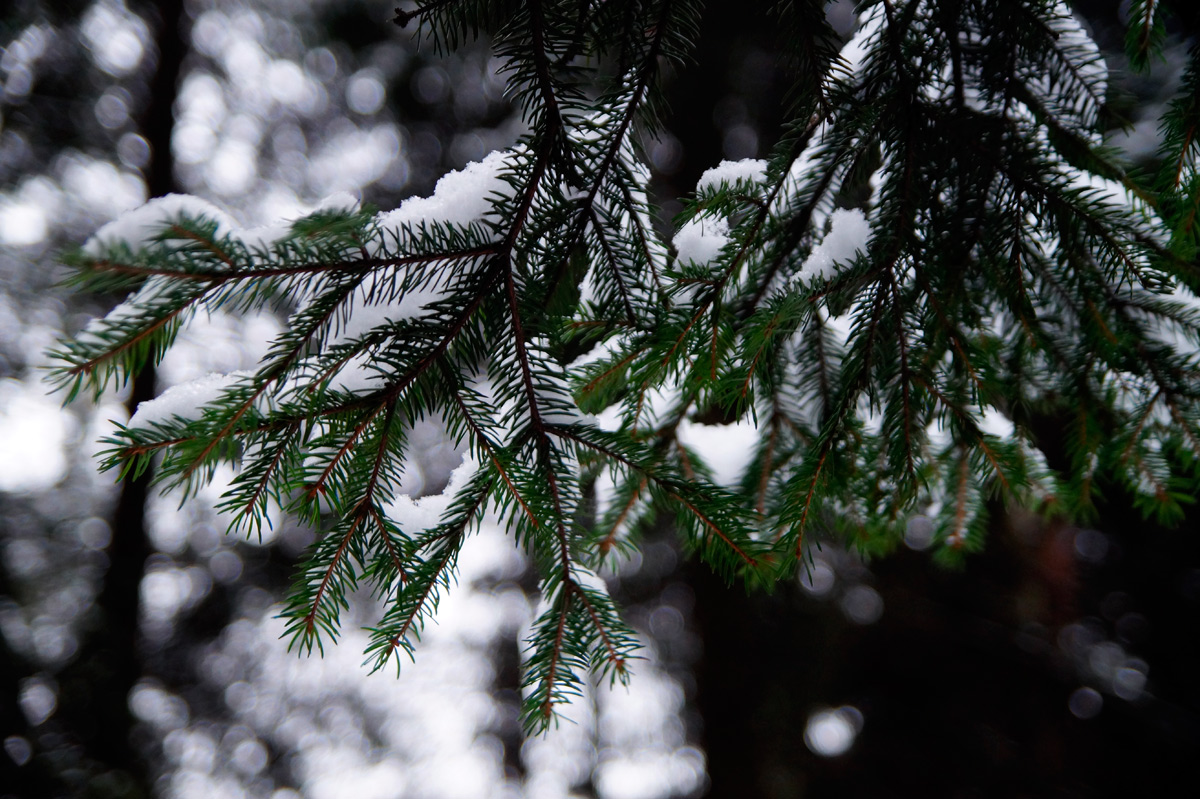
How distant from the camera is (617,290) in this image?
975 mm

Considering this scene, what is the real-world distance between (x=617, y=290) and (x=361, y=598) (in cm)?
468

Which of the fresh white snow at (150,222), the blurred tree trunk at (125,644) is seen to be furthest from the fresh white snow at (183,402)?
the blurred tree trunk at (125,644)

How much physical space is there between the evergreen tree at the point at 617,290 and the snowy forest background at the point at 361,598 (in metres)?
2.83

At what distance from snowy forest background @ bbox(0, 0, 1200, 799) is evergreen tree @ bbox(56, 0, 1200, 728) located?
283cm

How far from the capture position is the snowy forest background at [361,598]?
3900 millimetres

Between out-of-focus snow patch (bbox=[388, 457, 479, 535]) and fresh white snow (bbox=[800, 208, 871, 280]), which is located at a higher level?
fresh white snow (bbox=[800, 208, 871, 280])

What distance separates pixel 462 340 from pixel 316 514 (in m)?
0.31

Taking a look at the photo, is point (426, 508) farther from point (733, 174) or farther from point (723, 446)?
point (723, 446)

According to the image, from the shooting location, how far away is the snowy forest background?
390cm

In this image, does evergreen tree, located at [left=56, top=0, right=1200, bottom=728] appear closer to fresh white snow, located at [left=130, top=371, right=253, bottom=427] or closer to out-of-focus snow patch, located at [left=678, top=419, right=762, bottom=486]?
fresh white snow, located at [left=130, top=371, right=253, bottom=427]

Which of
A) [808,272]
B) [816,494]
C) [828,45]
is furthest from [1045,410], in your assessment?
[828,45]

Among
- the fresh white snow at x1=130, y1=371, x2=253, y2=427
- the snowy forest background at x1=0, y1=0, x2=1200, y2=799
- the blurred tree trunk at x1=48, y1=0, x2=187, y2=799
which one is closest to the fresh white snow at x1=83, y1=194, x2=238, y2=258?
the fresh white snow at x1=130, y1=371, x2=253, y2=427

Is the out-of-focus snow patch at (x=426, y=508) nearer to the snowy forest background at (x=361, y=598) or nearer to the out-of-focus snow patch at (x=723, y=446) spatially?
the out-of-focus snow patch at (x=723, y=446)

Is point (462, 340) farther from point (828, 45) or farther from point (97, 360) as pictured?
point (828, 45)
